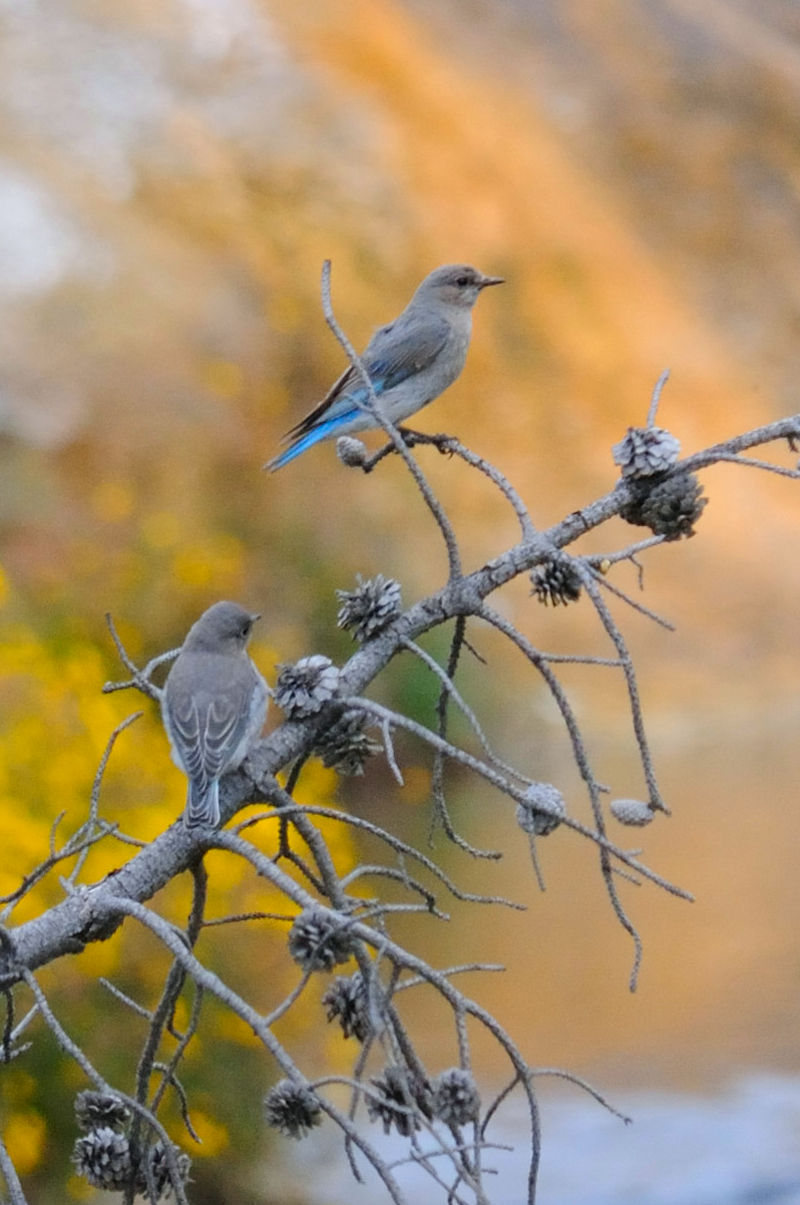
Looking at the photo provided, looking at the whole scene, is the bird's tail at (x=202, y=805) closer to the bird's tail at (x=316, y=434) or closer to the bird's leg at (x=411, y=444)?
the bird's leg at (x=411, y=444)

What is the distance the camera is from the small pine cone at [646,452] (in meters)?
0.77

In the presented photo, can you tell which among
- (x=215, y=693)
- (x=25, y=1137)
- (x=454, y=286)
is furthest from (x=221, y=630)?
(x=25, y=1137)

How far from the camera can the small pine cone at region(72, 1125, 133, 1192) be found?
72 centimetres

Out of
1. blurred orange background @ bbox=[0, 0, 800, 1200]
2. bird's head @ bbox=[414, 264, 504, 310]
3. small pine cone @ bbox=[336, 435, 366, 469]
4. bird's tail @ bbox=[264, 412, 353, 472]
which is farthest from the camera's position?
blurred orange background @ bbox=[0, 0, 800, 1200]

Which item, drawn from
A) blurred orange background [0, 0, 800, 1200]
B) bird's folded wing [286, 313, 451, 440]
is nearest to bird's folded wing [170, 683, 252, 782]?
bird's folded wing [286, 313, 451, 440]

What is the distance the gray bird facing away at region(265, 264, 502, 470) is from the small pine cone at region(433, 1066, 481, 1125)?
94 cm

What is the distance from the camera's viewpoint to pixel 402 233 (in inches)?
93.7

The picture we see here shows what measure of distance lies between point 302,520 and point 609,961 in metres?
0.87

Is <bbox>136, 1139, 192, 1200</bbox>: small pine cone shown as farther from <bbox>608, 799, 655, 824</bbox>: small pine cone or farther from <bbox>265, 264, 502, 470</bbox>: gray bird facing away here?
<bbox>265, 264, 502, 470</bbox>: gray bird facing away

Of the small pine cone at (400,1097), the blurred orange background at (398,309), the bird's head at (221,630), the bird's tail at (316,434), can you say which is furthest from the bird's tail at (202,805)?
the blurred orange background at (398,309)

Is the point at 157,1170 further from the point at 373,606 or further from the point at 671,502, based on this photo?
the point at 671,502

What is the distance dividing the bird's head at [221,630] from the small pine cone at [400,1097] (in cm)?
53

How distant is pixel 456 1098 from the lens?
63 cm

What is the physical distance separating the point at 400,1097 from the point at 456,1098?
3 centimetres
